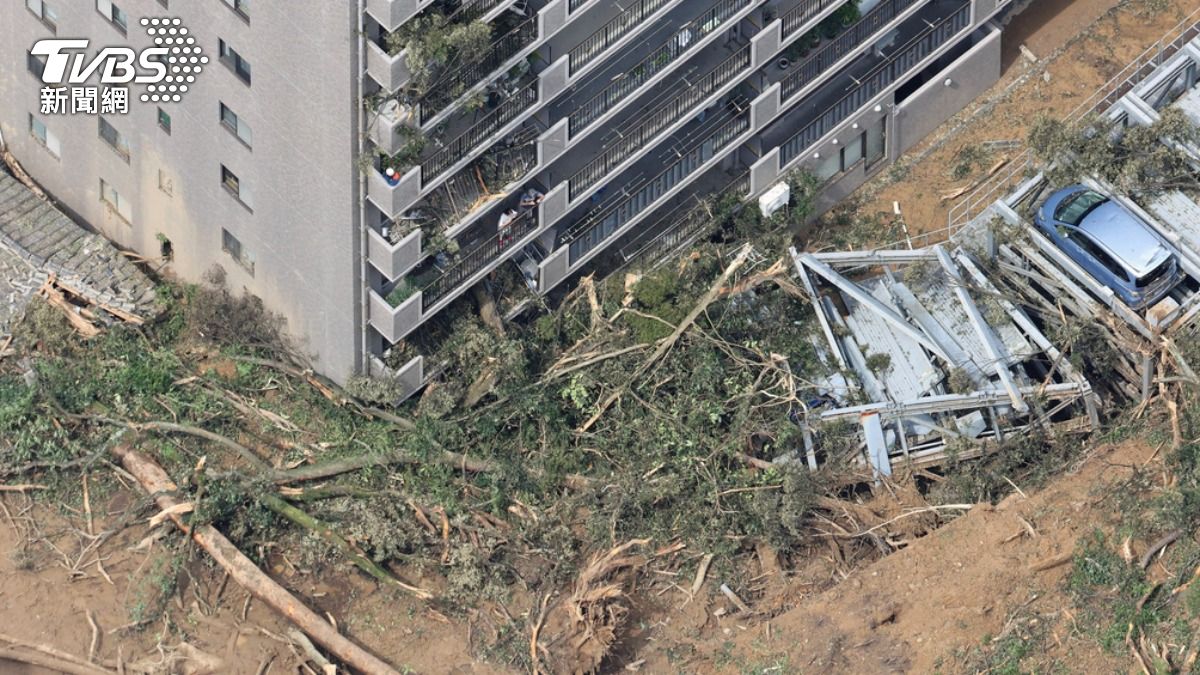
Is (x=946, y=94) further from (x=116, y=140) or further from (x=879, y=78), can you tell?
(x=116, y=140)

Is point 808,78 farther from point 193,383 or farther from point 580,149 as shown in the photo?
point 193,383

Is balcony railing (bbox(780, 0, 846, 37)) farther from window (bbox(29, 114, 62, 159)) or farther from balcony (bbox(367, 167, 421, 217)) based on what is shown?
window (bbox(29, 114, 62, 159))

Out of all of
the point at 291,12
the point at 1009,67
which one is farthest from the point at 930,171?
the point at 291,12

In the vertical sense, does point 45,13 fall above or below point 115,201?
above

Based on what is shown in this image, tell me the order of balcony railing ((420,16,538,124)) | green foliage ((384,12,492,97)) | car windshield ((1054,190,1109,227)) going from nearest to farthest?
green foliage ((384,12,492,97)), balcony railing ((420,16,538,124)), car windshield ((1054,190,1109,227))

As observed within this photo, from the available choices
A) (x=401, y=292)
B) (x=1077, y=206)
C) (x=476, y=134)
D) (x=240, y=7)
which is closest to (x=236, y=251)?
(x=401, y=292)

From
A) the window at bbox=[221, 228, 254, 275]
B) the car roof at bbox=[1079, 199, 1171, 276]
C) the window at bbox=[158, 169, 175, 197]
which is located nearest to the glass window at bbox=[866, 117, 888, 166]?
the car roof at bbox=[1079, 199, 1171, 276]
